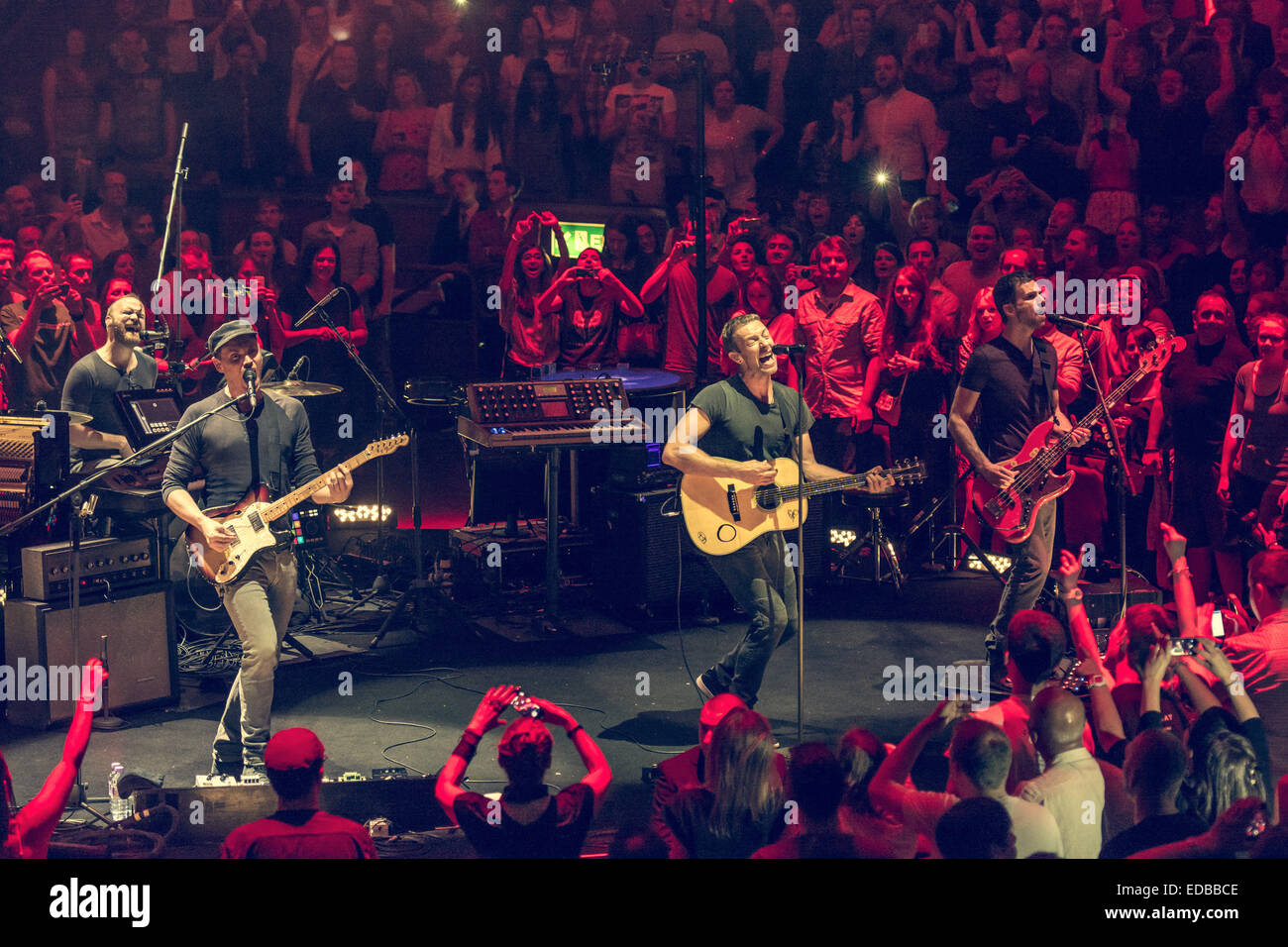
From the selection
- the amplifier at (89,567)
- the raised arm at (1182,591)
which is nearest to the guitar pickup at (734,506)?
the raised arm at (1182,591)

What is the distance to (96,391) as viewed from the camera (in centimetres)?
751

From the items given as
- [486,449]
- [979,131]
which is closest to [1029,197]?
[979,131]

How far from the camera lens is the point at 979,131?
10.8 metres

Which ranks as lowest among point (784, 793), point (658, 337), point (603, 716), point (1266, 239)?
point (603, 716)

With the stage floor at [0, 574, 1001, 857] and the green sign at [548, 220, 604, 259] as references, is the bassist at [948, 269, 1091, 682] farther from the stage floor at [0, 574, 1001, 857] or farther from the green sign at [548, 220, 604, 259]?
the green sign at [548, 220, 604, 259]

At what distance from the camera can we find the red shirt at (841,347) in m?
9.12

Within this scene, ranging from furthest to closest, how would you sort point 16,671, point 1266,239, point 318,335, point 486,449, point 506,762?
point 1266,239, point 318,335, point 486,449, point 16,671, point 506,762

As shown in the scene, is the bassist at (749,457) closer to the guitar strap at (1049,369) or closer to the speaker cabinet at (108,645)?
the guitar strap at (1049,369)

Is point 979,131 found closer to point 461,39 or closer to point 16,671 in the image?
point 461,39

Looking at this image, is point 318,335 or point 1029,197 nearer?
point 318,335

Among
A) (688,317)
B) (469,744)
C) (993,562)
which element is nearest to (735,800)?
(469,744)

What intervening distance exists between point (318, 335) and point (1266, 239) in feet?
21.6

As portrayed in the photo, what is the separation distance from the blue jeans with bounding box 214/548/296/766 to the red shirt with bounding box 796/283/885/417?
14.3ft

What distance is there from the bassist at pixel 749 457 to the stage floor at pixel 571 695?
47 centimetres
